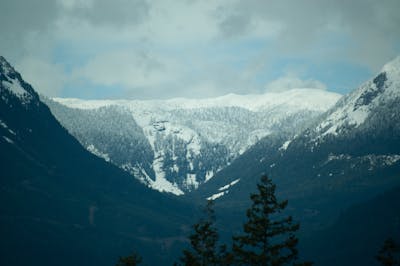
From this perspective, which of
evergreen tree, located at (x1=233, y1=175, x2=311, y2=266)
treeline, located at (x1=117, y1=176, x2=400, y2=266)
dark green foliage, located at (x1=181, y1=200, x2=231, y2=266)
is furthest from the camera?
dark green foliage, located at (x1=181, y1=200, x2=231, y2=266)

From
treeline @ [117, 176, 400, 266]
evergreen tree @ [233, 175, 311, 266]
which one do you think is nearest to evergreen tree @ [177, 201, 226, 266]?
treeline @ [117, 176, 400, 266]

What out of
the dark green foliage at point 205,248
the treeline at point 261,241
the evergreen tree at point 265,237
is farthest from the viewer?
the dark green foliage at point 205,248

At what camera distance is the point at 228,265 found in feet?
247

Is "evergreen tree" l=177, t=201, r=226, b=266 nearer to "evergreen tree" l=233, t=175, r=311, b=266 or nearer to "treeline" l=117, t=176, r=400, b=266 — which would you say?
"treeline" l=117, t=176, r=400, b=266

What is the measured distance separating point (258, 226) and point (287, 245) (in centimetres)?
355

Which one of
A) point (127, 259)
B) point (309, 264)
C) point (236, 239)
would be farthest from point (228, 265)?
point (127, 259)

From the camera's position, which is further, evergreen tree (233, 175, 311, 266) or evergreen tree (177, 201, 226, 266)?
evergreen tree (177, 201, 226, 266)

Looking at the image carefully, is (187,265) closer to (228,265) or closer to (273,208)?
(228,265)

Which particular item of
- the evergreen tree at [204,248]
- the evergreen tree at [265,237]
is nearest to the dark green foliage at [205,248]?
the evergreen tree at [204,248]

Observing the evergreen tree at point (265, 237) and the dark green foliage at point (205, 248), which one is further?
the dark green foliage at point (205, 248)

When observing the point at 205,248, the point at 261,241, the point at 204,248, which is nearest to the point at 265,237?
the point at 261,241

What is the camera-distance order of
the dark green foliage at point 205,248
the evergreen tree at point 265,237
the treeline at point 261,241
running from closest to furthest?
1. the evergreen tree at point 265,237
2. the treeline at point 261,241
3. the dark green foliage at point 205,248

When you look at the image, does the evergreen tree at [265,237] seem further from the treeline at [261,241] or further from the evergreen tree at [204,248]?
the evergreen tree at [204,248]

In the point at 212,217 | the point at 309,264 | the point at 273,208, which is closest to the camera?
the point at 309,264
